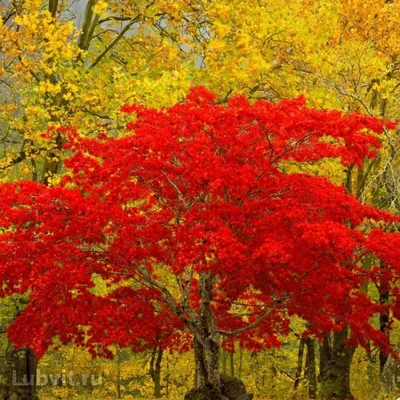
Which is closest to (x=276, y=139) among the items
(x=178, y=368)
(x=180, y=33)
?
(x=180, y=33)

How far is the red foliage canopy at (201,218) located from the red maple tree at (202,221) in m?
0.02

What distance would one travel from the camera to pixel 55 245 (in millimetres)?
10727

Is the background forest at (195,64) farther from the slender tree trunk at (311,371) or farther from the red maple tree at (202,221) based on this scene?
the slender tree trunk at (311,371)

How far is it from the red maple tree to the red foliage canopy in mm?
25

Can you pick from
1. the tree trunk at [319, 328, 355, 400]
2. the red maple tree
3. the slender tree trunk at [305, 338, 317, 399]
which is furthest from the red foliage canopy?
the slender tree trunk at [305, 338, 317, 399]

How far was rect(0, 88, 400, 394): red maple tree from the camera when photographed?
33.6 ft

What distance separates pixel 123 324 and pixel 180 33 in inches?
355

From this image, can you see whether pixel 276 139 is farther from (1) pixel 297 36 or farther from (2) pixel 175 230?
(1) pixel 297 36

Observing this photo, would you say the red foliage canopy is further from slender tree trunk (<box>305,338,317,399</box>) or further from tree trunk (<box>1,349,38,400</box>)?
slender tree trunk (<box>305,338,317,399</box>)

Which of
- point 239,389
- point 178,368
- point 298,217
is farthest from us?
point 178,368

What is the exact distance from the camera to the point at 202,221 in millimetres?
10484

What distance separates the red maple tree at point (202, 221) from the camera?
10.2m

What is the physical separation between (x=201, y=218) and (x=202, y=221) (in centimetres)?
8

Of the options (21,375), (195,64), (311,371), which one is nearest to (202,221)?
(195,64)
